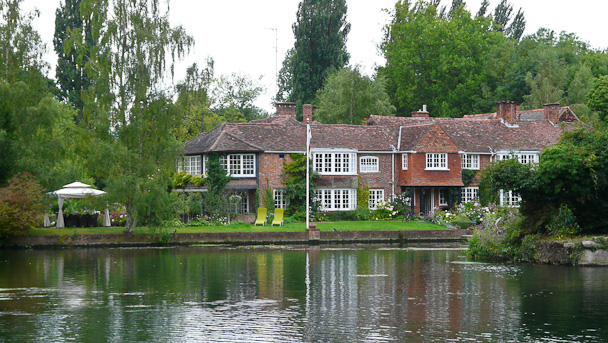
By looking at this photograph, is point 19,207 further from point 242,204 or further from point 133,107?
point 242,204

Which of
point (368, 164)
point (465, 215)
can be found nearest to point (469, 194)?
point (465, 215)

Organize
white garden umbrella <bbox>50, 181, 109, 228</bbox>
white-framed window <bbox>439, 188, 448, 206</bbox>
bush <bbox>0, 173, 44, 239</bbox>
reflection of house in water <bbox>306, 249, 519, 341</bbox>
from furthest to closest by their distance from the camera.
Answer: white-framed window <bbox>439, 188, 448, 206</bbox>
white garden umbrella <bbox>50, 181, 109, 228</bbox>
bush <bbox>0, 173, 44, 239</bbox>
reflection of house in water <bbox>306, 249, 519, 341</bbox>

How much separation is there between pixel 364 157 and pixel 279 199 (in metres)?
7.33

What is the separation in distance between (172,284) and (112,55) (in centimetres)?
2154

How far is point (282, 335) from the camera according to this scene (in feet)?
60.0

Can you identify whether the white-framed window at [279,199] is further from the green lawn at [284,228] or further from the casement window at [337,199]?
the green lawn at [284,228]

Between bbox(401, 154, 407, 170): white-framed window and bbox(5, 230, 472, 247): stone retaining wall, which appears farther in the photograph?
bbox(401, 154, 407, 170): white-framed window

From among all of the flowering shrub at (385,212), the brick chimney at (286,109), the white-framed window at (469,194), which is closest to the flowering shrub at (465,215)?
the flowering shrub at (385,212)

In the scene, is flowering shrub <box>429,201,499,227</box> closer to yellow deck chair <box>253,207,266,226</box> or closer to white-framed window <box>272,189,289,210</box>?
white-framed window <box>272,189,289,210</box>

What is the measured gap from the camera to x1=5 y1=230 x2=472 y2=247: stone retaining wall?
44.6 meters

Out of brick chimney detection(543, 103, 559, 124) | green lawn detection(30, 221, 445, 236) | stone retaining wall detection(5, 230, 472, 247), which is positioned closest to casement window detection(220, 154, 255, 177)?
green lawn detection(30, 221, 445, 236)

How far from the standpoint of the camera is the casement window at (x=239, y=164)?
54.2m

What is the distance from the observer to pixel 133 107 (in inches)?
1768

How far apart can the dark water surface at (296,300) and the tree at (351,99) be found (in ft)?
138
